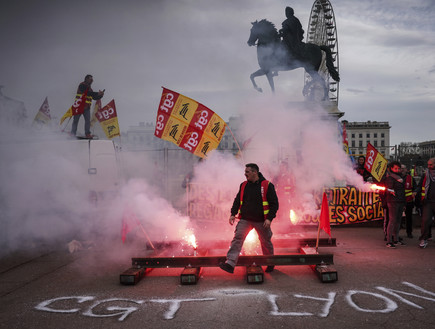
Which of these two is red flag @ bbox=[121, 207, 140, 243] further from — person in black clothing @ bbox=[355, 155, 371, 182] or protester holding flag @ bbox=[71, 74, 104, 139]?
person in black clothing @ bbox=[355, 155, 371, 182]

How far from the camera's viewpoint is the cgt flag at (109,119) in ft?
37.1

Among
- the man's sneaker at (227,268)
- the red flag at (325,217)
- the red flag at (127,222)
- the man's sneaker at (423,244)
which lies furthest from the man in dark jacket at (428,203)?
the red flag at (127,222)

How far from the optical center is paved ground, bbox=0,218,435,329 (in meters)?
3.36

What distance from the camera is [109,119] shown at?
1136 cm

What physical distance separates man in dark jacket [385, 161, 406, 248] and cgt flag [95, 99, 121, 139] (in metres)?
8.20

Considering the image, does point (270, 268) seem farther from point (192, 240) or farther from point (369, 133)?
point (369, 133)

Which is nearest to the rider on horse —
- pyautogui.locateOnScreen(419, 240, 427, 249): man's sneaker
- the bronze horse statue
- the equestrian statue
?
the equestrian statue

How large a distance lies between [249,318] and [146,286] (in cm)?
165

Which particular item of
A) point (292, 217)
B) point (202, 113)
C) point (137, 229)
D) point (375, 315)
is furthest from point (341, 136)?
point (375, 315)

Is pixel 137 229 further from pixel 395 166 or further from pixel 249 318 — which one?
pixel 395 166

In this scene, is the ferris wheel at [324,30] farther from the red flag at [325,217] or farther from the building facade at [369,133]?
the building facade at [369,133]

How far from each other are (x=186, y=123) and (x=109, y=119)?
5.20 m

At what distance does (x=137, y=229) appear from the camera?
8055mm

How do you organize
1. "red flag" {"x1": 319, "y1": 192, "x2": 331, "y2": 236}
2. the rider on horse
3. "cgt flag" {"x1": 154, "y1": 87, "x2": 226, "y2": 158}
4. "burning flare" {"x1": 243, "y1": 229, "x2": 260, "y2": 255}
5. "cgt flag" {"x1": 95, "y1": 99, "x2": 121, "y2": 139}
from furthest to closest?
1. the rider on horse
2. "cgt flag" {"x1": 95, "y1": 99, "x2": 121, "y2": 139}
3. "cgt flag" {"x1": 154, "y1": 87, "x2": 226, "y2": 158}
4. "burning flare" {"x1": 243, "y1": 229, "x2": 260, "y2": 255}
5. "red flag" {"x1": 319, "y1": 192, "x2": 331, "y2": 236}
